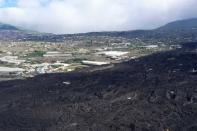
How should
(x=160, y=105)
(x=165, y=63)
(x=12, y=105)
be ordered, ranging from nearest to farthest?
(x=160, y=105) → (x=12, y=105) → (x=165, y=63)

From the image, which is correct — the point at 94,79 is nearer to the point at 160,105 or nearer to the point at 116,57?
the point at 160,105

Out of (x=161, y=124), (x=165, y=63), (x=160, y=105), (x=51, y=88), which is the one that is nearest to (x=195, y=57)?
(x=165, y=63)

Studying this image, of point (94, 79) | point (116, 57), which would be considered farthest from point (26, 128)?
point (116, 57)

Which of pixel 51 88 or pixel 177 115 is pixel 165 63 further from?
pixel 177 115

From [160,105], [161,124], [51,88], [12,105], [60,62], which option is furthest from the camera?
[60,62]

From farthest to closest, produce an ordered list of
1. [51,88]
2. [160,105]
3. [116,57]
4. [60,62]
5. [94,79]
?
[116,57]
[60,62]
[94,79]
[51,88]
[160,105]

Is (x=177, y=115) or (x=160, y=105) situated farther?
(x=160, y=105)
